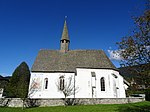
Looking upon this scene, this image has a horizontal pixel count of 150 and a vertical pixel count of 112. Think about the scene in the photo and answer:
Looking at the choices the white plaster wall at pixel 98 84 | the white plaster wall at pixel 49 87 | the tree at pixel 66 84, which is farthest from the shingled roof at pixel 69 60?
the tree at pixel 66 84

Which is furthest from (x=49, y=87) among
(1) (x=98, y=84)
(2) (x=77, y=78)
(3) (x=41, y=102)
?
(1) (x=98, y=84)

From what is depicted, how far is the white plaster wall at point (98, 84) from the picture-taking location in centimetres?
3137

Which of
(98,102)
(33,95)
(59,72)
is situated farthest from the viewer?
(59,72)

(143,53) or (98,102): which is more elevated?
(143,53)

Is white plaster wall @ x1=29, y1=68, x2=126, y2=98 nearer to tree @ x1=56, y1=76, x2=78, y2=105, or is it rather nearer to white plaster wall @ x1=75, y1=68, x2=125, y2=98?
white plaster wall @ x1=75, y1=68, x2=125, y2=98

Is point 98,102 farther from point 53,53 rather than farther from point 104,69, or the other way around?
point 53,53

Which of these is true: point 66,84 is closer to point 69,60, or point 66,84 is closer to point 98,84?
point 69,60

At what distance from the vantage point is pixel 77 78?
32938 mm

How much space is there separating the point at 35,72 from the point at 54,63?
4707 millimetres

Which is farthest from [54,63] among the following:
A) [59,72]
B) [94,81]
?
[94,81]

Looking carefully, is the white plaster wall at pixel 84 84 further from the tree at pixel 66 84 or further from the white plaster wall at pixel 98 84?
the tree at pixel 66 84

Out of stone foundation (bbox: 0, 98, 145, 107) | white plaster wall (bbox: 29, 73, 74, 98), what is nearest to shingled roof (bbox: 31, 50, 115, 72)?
white plaster wall (bbox: 29, 73, 74, 98)

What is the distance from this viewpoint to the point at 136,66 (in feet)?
46.6

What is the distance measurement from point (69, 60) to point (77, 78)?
16.6 ft
